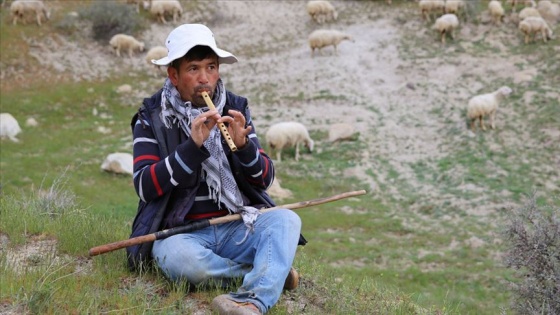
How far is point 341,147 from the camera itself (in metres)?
19.3

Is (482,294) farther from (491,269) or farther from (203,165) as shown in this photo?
(203,165)

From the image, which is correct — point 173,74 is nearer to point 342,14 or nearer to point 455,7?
point 455,7

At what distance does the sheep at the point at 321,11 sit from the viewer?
2739cm

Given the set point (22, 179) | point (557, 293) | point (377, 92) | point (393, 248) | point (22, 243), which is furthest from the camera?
point (377, 92)

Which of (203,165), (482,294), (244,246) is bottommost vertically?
(482,294)

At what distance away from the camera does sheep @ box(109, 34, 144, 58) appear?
80.8 feet

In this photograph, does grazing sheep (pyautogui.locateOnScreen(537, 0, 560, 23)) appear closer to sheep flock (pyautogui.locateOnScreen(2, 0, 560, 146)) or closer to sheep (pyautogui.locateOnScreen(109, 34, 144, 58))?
sheep flock (pyautogui.locateOnScreen(2, 0, 560, 146))

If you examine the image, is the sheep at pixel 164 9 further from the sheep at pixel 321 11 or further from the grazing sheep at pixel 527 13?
the grazing sheep at pixel 527 13

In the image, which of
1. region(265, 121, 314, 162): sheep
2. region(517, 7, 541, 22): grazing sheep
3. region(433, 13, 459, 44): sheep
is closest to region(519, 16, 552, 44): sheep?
region(517, 7, 541, 22): grazing sheep

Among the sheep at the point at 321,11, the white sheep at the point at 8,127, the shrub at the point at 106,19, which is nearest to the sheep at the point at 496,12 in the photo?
the sheep at the point at 321,11

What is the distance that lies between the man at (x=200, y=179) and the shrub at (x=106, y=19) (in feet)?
72.6

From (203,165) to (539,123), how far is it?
644 inches

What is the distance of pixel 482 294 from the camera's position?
1173cm

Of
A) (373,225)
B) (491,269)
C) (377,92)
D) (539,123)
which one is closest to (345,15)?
(377,92)
